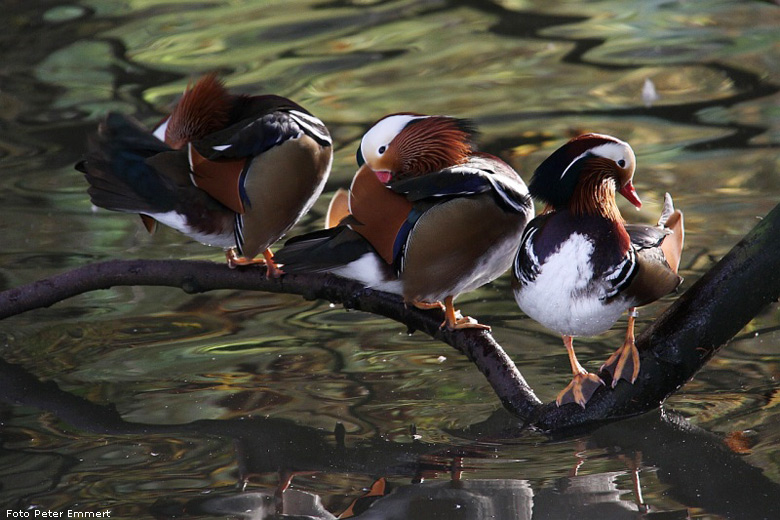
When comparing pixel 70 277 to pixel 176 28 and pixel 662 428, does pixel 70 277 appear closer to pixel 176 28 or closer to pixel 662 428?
pixel 662 428

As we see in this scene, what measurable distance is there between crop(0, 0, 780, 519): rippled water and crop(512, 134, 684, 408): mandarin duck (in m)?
0.44

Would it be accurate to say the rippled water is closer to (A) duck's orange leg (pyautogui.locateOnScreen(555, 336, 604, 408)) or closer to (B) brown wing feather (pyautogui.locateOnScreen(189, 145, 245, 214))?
(A) duck's orange leg (pyautogui.locateOnScreen(555, 336, 604, 408))

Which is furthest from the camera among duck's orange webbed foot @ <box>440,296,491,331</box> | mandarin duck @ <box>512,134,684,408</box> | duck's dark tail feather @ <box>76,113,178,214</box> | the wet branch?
duck's orange webbed foot @ <box>440,296,491,331</box>

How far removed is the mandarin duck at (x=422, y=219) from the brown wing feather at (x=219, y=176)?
0.77ft

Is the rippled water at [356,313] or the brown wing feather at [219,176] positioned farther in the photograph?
the brown wing feather at [219,176]

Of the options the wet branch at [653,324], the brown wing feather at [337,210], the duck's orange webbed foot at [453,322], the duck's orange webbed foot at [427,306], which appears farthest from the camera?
the brown wing feather at [337,210]

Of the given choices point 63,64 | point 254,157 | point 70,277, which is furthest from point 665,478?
point 63,64

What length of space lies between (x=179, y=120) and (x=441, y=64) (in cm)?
366

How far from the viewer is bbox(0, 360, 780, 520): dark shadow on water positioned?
243 cm

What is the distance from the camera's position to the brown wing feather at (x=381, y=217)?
264 centimetres

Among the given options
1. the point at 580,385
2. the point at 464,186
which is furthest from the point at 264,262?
the point at 580,385

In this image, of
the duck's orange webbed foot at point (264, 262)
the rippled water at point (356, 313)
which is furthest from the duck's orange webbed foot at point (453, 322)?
the duck's orange webbed foot at point (264, 262)

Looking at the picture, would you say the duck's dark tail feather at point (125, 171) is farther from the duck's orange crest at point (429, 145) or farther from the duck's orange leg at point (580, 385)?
the duck's orange leg at point (580, 385)

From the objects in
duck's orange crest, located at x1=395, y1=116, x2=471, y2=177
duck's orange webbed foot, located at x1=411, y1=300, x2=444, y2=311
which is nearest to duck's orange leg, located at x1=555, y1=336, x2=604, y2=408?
duck's orange webbed foot, located at x1=411, y1=300, x2=444, y2=311
